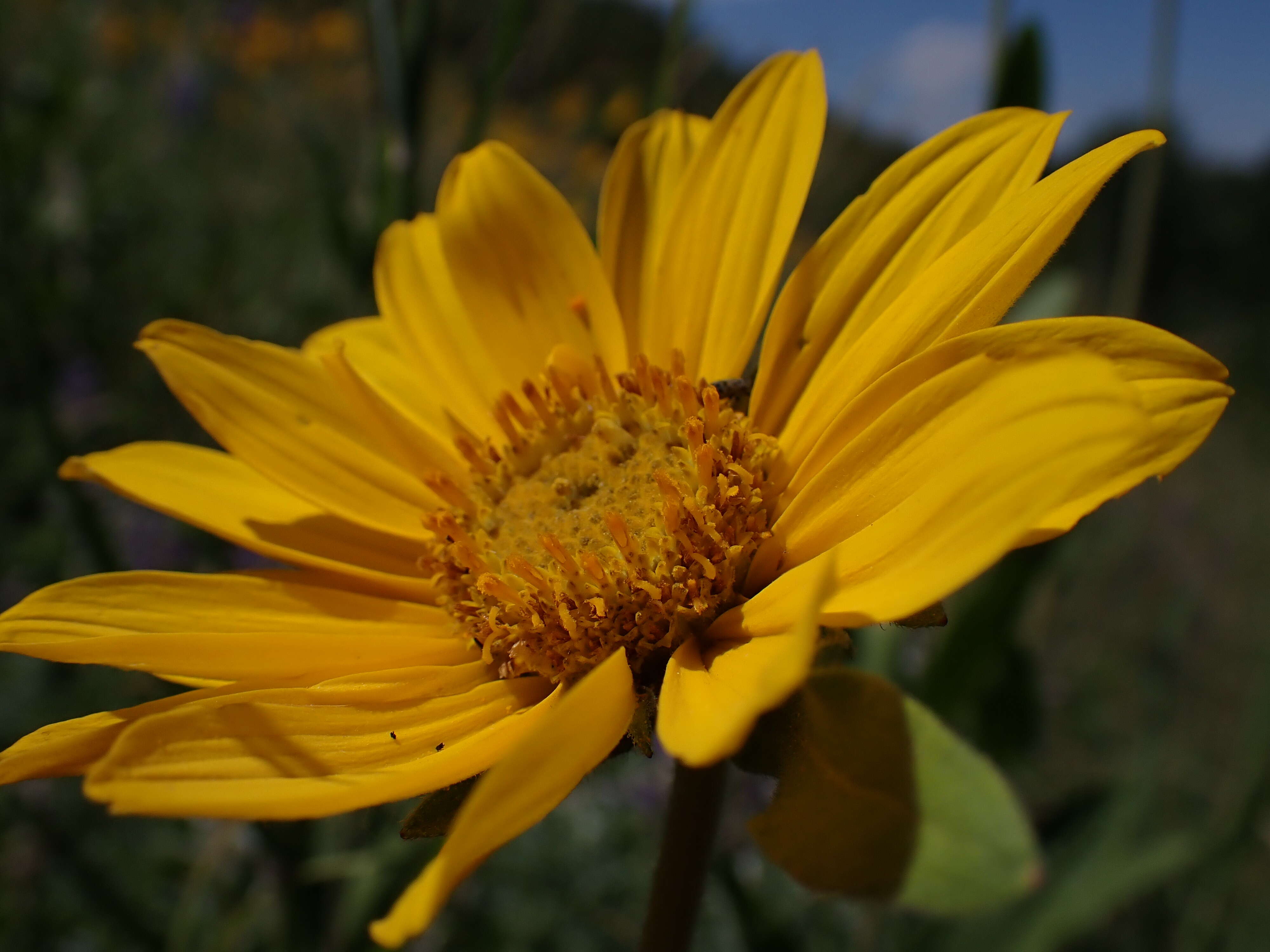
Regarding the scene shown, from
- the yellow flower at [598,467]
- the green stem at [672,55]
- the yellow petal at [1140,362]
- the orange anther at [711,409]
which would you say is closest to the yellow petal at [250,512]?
the yellow flower at [598,467]

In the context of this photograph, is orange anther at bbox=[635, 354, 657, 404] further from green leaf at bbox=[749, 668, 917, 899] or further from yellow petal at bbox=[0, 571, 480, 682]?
green leaf at bbox=[749, 668, 917, 899]

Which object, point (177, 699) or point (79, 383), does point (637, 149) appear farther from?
point (79, 383)

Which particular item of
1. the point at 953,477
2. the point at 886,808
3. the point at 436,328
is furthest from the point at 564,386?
the point at 886,808

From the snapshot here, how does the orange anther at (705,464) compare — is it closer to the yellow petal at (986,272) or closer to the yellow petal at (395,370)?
the yellow petal at (986,272)

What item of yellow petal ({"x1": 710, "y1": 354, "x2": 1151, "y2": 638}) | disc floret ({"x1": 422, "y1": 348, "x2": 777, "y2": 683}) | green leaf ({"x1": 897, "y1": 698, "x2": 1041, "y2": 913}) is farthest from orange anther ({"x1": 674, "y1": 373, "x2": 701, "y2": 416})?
green leaf ({"x1": 897, "y1": 698, "x2": 1041, "y2": 913})

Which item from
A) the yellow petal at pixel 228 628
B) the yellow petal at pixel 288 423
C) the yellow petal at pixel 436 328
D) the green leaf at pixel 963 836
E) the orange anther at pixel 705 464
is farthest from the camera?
the yellow petal at pixel 436 328

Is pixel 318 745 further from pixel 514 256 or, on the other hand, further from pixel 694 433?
pixel 514 256

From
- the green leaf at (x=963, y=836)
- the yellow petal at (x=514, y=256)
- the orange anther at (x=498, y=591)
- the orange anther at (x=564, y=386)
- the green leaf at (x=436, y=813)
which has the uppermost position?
the yellow petal at (x=514, y=256)
